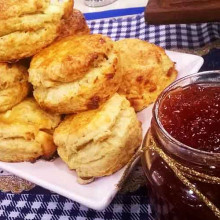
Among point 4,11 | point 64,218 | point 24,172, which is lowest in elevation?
point 64,218

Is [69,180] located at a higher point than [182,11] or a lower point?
lower

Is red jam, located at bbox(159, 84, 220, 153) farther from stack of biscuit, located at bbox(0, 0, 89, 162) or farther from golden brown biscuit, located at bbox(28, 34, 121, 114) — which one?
stack of biscuit, located at bbox(0, 0, 89, 162)

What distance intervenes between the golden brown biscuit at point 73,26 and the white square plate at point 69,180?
41 cm

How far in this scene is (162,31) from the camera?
220 centimetres

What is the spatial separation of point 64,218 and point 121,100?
463 millimetres

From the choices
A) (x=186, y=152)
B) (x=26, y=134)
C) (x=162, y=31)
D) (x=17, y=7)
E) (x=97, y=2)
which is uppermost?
(x=17, y=7)

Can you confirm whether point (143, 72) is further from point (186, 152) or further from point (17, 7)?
point (186, 152)

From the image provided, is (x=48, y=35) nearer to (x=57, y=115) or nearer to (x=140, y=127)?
(x=57, y=115)

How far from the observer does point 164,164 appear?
40.6 inches

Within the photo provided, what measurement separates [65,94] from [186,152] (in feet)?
1.74

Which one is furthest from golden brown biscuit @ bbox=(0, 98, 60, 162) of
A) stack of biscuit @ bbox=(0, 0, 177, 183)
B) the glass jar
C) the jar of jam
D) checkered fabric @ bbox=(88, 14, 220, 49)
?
the glass jar

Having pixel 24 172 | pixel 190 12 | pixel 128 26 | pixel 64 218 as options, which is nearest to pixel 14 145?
pixel 24 172

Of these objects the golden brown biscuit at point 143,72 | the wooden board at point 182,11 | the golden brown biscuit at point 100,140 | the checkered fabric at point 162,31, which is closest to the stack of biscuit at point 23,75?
the golden brown biscuit at point 100,140

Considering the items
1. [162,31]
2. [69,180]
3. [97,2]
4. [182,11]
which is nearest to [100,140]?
[69,180]
